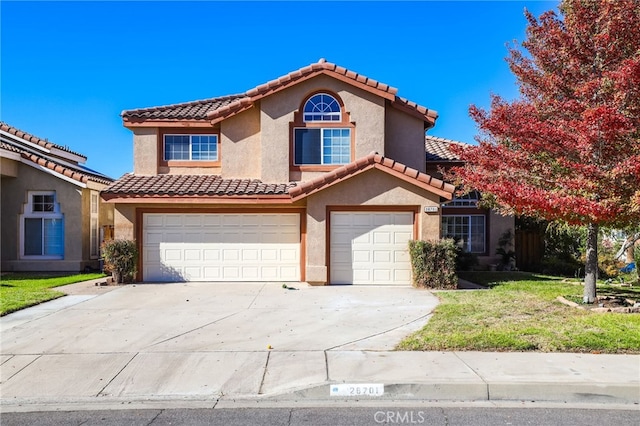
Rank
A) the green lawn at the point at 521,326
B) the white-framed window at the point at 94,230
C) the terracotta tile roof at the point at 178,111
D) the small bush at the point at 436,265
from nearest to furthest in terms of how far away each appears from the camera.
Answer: the green lawn at the point at 521,326, the small bush at the point at 436,265, the terracotta tile roof at the point at 178,111, the white-framed window at the point at 94,230

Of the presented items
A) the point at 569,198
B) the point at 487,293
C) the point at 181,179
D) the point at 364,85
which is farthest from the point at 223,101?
the point at 569,198

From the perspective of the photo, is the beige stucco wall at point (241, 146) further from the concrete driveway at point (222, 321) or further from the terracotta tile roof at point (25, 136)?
the terracotta tile roof at point (25, 136)

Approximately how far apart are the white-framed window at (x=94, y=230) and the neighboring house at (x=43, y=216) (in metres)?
0.27

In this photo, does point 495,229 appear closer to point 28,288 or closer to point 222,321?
point 222,321

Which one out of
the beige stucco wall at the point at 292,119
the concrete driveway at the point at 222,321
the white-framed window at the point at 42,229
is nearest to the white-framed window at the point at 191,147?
the beige stucco wall at the point at 292,119

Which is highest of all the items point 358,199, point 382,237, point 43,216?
point 358,199

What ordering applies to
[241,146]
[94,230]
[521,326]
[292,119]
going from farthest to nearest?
[94,230], [241,146], [292,119], [521,326]

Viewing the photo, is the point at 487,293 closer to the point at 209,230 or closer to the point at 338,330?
the point at 338,330

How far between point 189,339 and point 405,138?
1101cm

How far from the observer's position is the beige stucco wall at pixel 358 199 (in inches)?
547

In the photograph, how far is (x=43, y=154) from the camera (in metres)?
20.3

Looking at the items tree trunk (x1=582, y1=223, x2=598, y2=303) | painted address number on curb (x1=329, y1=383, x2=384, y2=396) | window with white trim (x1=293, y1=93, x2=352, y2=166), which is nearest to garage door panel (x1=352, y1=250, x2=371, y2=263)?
window with white trim (x1=293, y1=93, x2=352, y2=166)

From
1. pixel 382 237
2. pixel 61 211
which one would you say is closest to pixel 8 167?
pixel 61 211

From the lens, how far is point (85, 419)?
5230 mm
